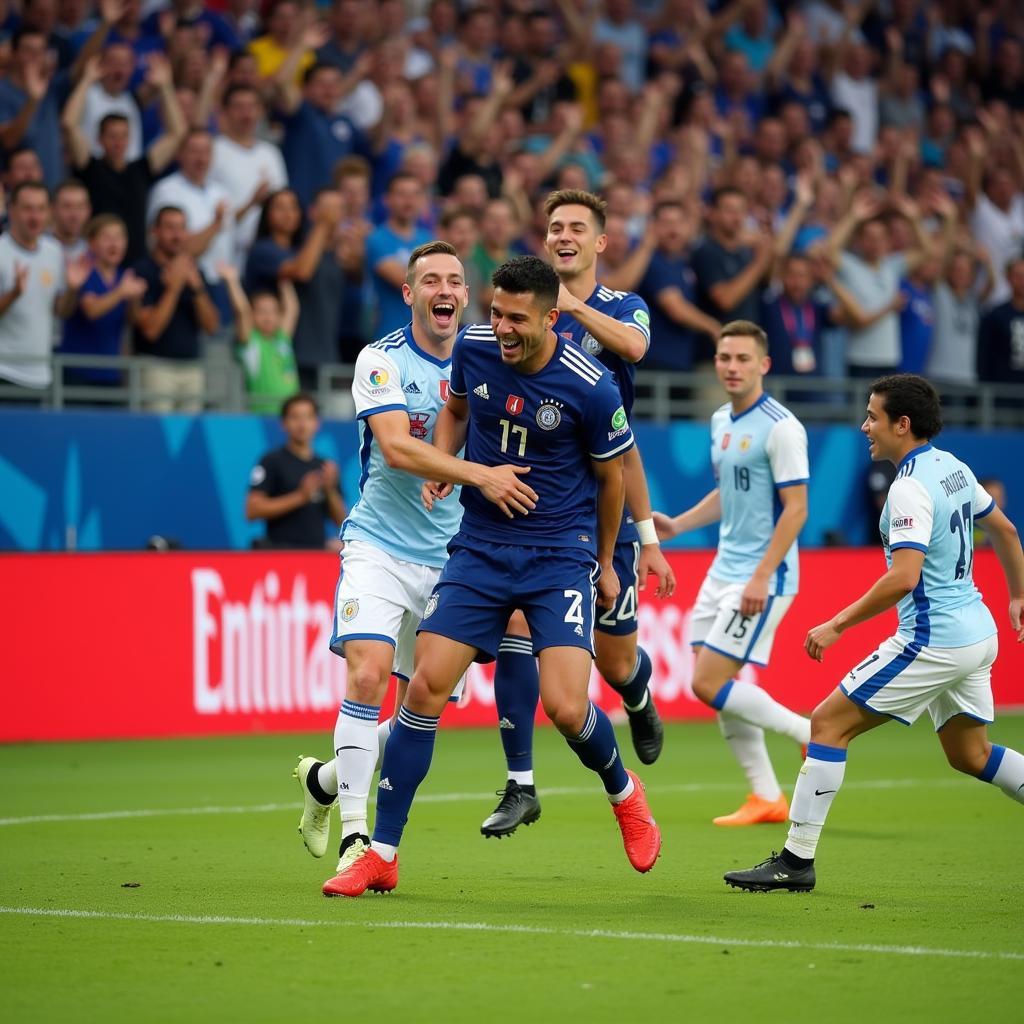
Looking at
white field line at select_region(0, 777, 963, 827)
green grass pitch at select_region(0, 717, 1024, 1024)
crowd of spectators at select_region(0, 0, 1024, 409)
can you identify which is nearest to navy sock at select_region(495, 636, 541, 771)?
green grass pitch at select_region(0, 717, 1024, 1024)

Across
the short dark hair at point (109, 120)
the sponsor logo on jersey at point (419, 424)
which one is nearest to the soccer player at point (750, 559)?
the sponsor logo on jersey at point (419, 424)

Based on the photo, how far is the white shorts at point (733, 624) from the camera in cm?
1063

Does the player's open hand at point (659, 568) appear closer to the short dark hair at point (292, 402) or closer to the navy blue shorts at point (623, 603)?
the navy blue shorts at point (623, 603)

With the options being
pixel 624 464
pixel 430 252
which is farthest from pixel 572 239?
pixel 624 464

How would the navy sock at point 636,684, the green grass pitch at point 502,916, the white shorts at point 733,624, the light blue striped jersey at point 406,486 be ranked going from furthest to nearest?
the white shorts at point 733,624 < the navy sock at point 636,684 < the light blue striped jersey at point 406,486 < the green grass pitch at point 502,916

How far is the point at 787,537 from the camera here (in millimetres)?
10461

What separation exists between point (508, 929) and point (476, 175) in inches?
468

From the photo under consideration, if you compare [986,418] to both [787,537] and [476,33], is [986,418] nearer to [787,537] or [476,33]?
[476,33]

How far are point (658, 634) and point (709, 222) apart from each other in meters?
4.51

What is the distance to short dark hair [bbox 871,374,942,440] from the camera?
7.75 m

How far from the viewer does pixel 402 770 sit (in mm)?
7562

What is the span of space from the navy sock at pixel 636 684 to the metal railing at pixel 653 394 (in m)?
6.66

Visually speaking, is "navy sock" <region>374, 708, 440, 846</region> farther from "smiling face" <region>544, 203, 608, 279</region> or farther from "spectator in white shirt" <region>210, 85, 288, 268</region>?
"spectator in white shirt" <region>210, 85, 288, 268</region>

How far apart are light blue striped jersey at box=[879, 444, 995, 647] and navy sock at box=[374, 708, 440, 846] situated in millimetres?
2039
